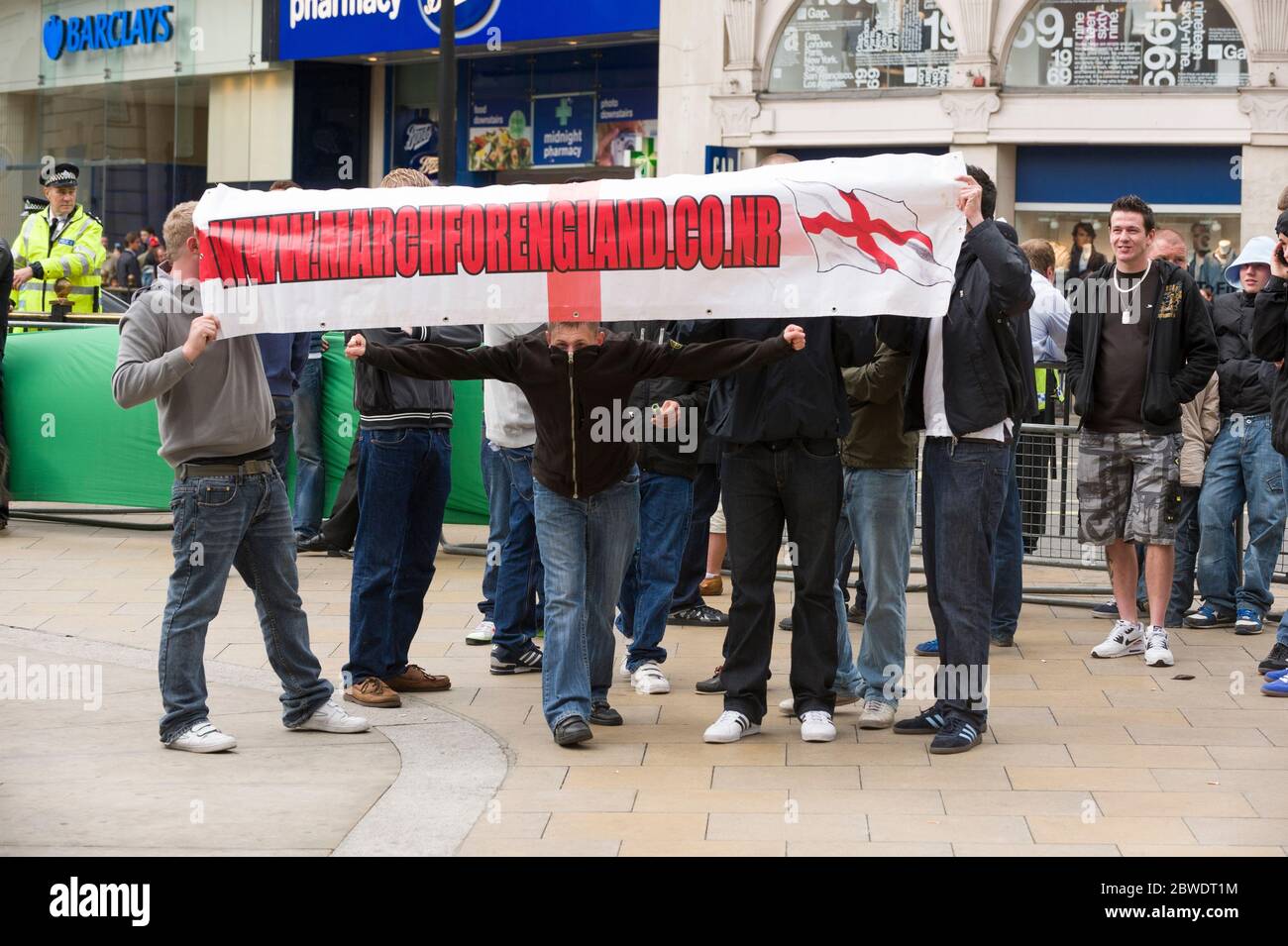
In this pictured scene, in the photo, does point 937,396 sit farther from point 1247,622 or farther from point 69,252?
point 69,252

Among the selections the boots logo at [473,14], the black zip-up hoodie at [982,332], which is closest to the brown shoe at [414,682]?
the black zip-up hoodie at [982,332]

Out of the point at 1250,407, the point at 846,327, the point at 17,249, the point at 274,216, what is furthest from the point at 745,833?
the point at 17,249

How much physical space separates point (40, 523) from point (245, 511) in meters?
6.76

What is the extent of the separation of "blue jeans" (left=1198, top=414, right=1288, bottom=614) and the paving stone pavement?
1.91 feet

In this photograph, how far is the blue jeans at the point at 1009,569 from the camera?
8.44 meters

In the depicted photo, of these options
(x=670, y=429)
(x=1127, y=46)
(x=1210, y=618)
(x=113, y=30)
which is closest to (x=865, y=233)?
(x=670, y=429)

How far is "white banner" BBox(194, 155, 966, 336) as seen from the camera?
655cm

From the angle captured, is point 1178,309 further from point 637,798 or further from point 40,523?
point 40,523

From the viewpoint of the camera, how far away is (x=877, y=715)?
6.83m

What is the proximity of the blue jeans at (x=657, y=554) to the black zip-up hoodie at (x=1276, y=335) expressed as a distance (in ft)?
8.55

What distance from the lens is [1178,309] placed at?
8.15 metres

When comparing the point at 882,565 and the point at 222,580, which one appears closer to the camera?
the point at 222,580

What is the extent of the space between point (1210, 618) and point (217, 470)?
208 inches

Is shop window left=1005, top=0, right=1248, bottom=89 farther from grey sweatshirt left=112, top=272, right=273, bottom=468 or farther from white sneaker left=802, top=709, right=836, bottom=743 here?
grey sweatshirt left=112, top=272, right=273, bottom=468
